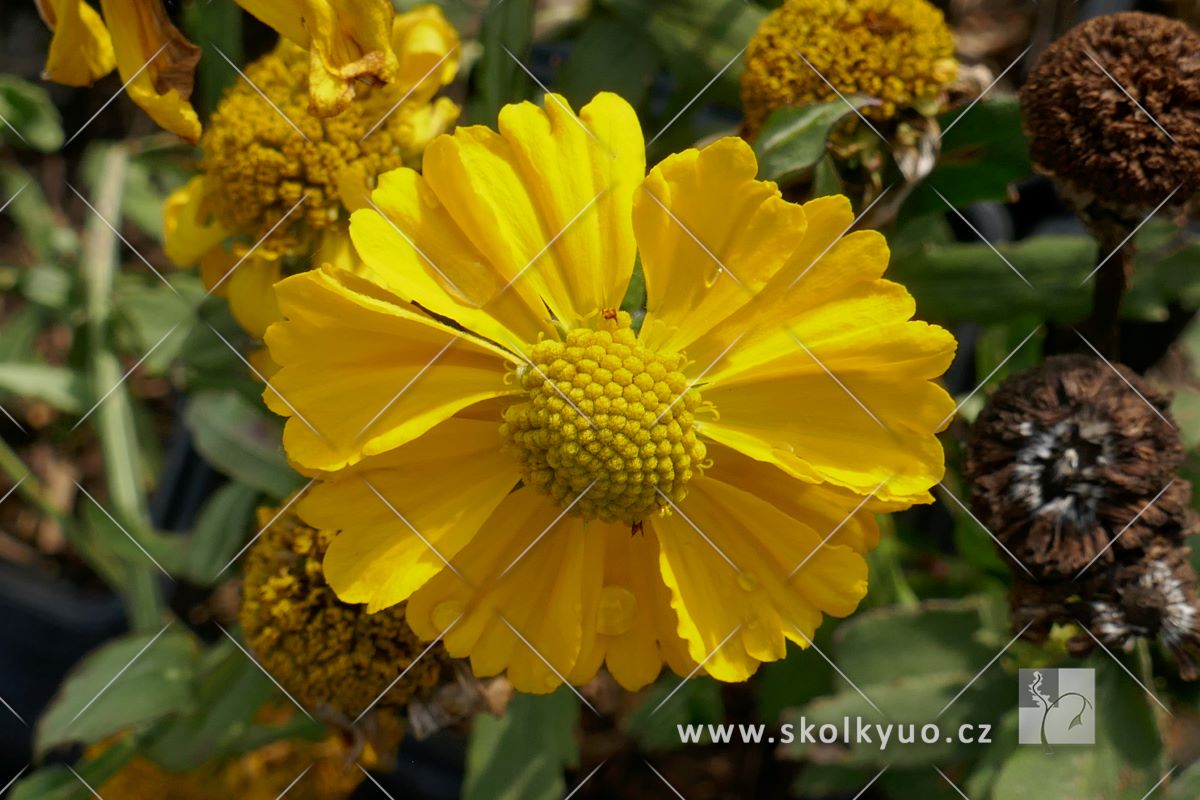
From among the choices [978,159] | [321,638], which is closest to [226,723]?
[321,638]

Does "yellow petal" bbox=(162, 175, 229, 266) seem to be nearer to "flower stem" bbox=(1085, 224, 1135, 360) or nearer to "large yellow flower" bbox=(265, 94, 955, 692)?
"large yellow flower" bbox=(265, 94, 955, 692)

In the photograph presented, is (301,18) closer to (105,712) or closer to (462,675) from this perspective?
(462,675)

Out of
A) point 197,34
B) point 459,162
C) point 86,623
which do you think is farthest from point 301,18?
point 86,623

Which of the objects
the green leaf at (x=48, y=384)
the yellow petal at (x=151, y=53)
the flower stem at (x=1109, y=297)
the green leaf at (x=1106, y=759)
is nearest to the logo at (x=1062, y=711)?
the green leaf at (x=1106, y=759)

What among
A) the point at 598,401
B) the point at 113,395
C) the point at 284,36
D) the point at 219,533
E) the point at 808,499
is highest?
the point at 284,36

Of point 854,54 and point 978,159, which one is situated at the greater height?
point 854,54

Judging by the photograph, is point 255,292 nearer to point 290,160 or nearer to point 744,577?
point 290,160
